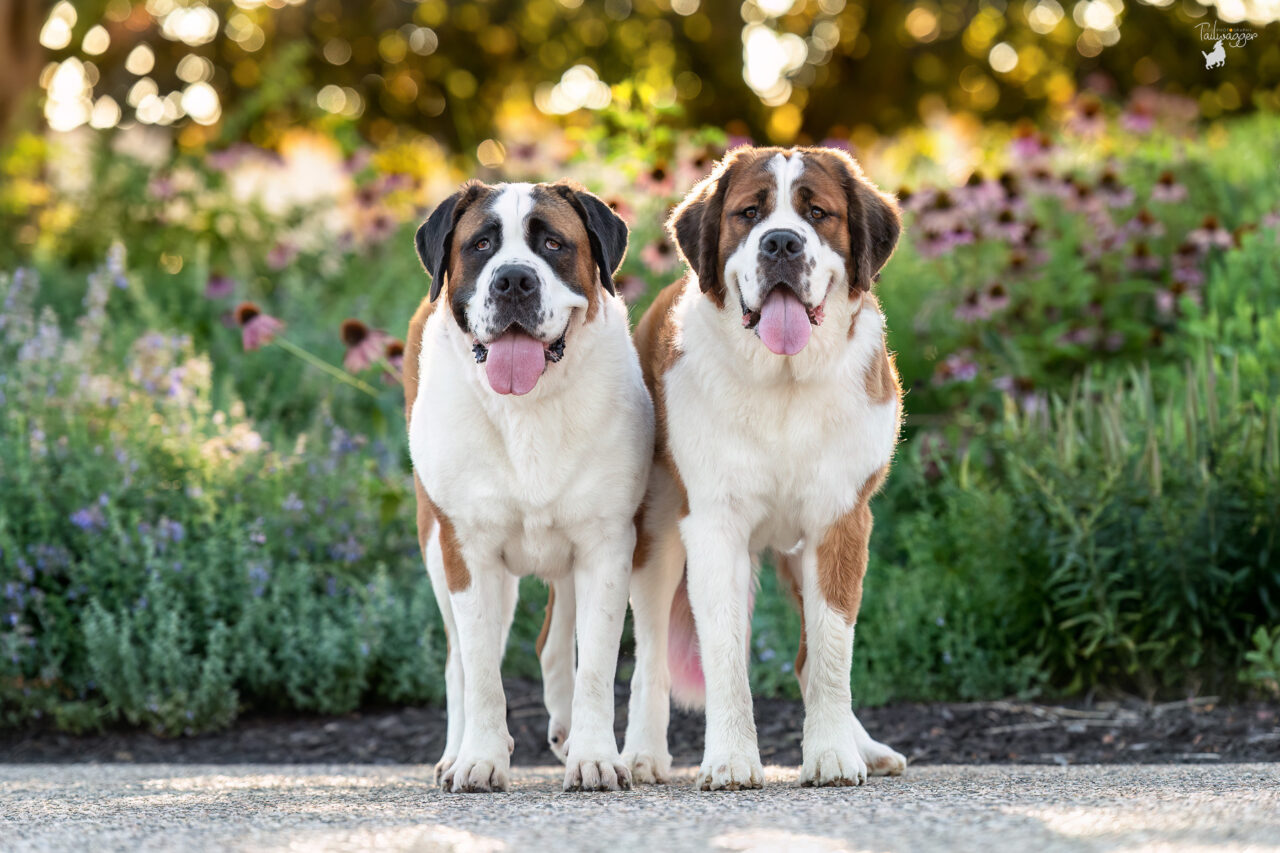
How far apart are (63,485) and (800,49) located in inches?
463

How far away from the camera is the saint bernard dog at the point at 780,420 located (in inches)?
154

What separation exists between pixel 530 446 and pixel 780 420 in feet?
2.37

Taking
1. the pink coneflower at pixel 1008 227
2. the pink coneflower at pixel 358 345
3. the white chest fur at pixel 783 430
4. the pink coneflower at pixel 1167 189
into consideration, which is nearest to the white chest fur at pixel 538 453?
the white chest fur at pixel 783 430

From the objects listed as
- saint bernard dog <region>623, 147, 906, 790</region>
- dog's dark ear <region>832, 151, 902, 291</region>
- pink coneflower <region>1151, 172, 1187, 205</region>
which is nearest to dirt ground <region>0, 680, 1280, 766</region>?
saint bernard dog <region>623, 147, 906, 790</region>

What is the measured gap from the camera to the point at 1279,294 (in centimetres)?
724

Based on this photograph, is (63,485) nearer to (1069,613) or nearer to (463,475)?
(463,475)

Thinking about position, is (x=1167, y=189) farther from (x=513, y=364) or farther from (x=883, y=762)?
(x=513, y=364)

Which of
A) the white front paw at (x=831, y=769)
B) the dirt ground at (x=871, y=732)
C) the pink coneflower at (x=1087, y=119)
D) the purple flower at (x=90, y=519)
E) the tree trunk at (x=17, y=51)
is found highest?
the tree trunk at (x=17, y=51)

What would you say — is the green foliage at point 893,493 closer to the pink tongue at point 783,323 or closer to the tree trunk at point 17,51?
the pink tongue at point 783,323

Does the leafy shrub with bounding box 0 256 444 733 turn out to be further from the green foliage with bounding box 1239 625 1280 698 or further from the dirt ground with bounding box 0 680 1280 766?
the green foliage with bounding box 1239 625 1280 698

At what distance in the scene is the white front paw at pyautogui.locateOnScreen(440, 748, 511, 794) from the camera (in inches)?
160

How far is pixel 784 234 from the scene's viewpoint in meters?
3.78

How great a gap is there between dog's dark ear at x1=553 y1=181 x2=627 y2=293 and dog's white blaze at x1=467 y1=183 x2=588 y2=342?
0.16 meters

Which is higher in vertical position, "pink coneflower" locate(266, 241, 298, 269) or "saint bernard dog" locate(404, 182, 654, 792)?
"pink coneflower" locate(266, 241, 298, 269)
